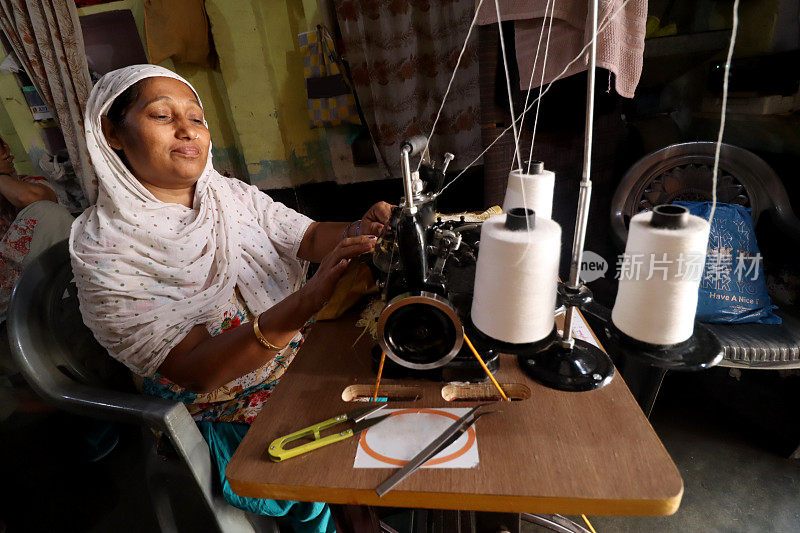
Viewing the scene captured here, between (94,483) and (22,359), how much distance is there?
160cm

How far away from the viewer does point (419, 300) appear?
850mm

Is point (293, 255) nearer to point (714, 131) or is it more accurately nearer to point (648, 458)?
point (648, 458)

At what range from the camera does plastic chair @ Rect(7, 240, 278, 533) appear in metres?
1.08

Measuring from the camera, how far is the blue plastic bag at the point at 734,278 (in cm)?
175

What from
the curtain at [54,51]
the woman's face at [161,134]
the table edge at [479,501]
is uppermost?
the curtain at [54,51]

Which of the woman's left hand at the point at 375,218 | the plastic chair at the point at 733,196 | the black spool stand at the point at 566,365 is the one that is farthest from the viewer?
the woman's left hand at the point at 375,218

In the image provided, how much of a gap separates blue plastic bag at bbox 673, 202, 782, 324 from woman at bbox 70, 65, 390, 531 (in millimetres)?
1557

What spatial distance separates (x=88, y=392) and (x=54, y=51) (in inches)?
136

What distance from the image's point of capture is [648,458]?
0.75 m

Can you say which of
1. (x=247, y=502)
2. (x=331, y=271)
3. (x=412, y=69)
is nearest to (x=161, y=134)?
(x=331, y=271)

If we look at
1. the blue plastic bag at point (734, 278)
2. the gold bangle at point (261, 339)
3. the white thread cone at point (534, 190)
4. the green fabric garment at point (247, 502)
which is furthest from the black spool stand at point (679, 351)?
the blue plastic bag at point (734, 278)

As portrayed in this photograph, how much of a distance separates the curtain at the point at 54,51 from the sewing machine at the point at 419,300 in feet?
11.8

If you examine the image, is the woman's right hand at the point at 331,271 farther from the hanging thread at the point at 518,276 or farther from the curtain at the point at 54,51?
the curtain at the point at 54,51

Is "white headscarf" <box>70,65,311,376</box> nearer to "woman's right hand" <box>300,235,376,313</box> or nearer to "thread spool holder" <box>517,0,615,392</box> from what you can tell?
"woman's right hand" <box>300,235,376,313</box>
